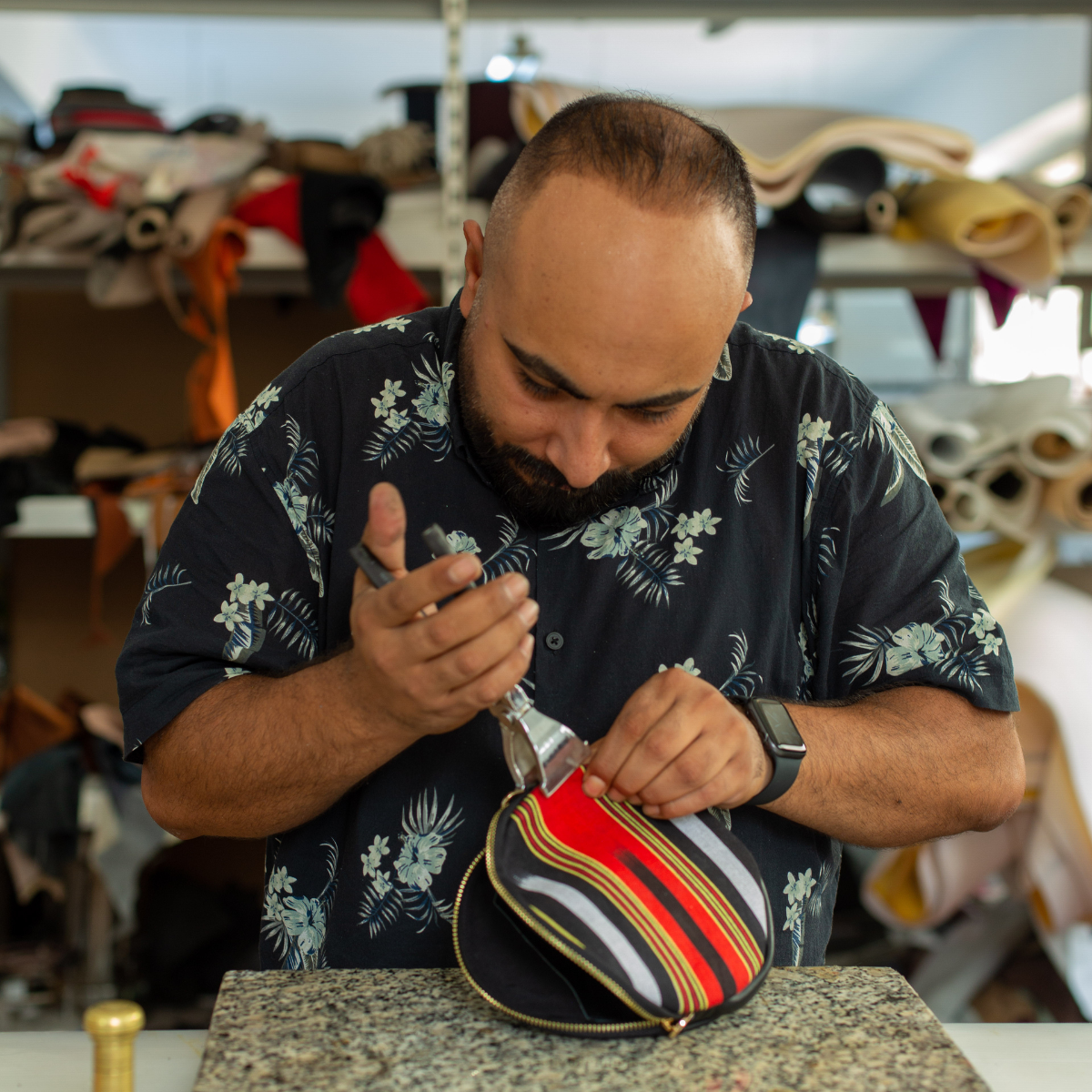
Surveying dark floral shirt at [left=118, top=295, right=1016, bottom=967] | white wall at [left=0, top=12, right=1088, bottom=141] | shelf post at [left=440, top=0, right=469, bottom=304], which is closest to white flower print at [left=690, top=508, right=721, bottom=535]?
dark floral shirt at [left=118, top=295, right=1016, bottom=967]

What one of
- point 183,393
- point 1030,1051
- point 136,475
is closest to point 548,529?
point 1030,1051

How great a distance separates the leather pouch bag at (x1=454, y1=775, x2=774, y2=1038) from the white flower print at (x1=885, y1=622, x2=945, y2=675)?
0.81 ft

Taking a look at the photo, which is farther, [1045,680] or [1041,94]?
[1041,94]

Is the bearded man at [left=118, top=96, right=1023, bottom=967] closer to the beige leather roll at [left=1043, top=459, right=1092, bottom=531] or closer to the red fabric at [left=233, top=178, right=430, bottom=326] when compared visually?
the red fabric at [left=233, top=178, right=430, bottom=326]

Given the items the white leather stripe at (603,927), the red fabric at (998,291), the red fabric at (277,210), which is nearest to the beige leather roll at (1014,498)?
the red fabric at (998,291)

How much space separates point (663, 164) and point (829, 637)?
15.5 inches

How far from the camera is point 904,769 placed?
0.82 m

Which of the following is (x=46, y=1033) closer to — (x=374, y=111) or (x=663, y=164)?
(x=663, y=164)

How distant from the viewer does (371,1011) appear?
0.65 meters

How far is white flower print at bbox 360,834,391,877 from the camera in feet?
2.79

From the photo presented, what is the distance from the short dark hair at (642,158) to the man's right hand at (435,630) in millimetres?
277

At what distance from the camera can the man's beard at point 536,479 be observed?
0.83 metres

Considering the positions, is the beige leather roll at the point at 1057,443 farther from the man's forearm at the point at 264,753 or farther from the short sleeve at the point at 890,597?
the man's forearm at the point at 264,753

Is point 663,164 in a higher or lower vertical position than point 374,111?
lower
